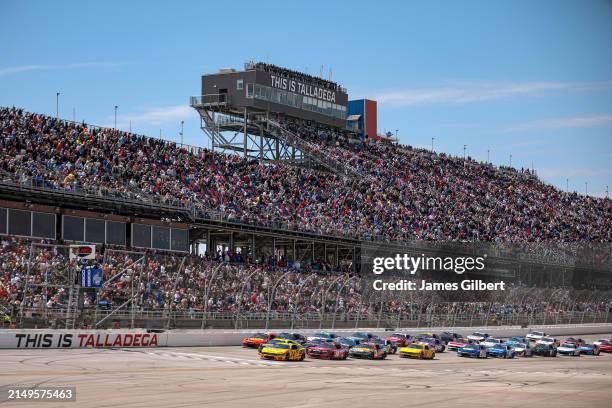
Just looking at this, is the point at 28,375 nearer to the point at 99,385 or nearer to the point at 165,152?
the point at 99,385

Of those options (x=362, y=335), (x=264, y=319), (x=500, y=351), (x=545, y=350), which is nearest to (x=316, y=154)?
(x=545, y=350)

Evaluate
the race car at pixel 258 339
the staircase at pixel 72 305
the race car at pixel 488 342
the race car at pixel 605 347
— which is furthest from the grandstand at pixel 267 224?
the race car at pixel 605 347

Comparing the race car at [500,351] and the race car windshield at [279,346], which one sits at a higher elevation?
the race car windshield at [279,346]

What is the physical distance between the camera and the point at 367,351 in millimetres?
51750

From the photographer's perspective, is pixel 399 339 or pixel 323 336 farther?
pixel 399 339

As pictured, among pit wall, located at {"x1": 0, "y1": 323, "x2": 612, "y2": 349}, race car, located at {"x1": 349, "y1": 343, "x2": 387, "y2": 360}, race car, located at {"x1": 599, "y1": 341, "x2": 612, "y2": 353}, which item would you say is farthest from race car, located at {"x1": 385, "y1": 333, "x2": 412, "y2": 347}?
race car, located at {"x1": 599, "y1": 341, "x2": 612, "y2": 353}

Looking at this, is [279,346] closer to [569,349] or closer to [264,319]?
[264,319]

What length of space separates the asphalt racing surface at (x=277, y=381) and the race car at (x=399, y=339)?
8033 millimetres

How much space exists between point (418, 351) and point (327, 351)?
6.67 metres

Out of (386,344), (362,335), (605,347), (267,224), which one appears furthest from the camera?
(267,224)

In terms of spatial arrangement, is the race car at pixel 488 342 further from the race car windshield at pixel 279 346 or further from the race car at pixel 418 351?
the race car windshield at pixel 279 346

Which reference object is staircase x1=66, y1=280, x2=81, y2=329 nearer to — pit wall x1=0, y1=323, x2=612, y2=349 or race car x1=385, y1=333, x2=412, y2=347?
pit wall x1=0, y1=323, x2=612, y2=349

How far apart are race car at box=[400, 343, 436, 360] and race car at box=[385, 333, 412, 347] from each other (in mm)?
3717
